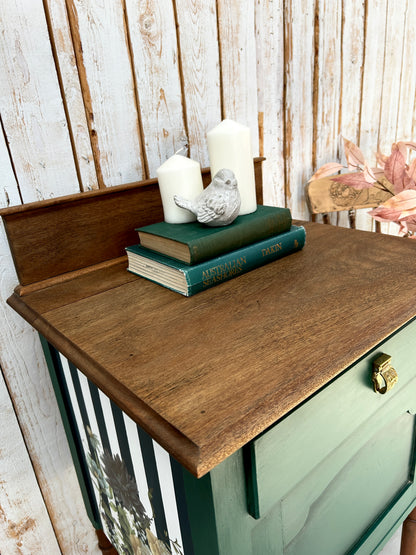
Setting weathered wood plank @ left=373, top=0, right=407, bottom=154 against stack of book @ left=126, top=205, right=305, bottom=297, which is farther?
weathered wood plank @ left=373, top=0, right=407, bottom=154

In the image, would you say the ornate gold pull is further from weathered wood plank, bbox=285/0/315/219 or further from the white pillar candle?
weathered wood plank, bbox=285/0/315/219

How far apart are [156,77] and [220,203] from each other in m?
0.39

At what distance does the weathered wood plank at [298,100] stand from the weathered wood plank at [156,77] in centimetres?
40

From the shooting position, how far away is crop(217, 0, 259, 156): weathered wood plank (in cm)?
103

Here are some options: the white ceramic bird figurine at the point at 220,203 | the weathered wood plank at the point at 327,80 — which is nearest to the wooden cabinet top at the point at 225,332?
the white ceramic bird figurine at the point at 220,203

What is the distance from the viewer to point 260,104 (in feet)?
3.82

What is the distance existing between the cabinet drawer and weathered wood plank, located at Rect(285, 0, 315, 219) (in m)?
0.75

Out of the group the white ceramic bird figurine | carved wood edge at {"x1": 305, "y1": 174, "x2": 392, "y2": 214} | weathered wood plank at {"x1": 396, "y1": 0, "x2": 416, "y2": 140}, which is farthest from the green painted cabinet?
weathered wood plank at {"x1": 396, "y1": 0, "x2": 416, "y2": 140}

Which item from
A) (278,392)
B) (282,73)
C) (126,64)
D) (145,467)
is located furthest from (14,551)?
(282,73)

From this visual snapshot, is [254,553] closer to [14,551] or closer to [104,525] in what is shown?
[104,525]

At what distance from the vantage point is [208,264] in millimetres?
718

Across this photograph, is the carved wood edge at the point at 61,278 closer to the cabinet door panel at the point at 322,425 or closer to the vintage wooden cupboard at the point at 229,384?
the vintage wooden cupboard at the point at 229,384

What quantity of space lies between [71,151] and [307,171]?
0.77 m

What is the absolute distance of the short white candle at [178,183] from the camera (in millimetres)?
826
